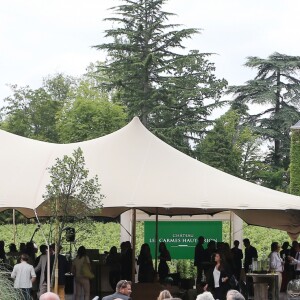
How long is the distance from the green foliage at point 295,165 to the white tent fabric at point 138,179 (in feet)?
101

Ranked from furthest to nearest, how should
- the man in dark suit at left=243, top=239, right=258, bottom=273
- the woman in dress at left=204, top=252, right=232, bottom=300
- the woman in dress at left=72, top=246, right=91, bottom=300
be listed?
1. the man in dark suit at left=243, top=239, right=258, bottom=273
2. the woman in dress at left=72, top=246, right=91, bottom=300
3. the woman in dress at left=204, top=252, right=232, bottom=300

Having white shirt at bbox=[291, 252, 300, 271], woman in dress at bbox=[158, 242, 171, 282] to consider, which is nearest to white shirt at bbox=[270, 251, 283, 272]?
white shirt at bbox=[291, 252, 300, 271]

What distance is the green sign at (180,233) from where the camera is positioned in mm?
26703

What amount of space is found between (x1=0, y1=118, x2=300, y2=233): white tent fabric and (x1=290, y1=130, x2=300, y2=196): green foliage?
3092cm

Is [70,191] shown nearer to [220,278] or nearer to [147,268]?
[220,278]

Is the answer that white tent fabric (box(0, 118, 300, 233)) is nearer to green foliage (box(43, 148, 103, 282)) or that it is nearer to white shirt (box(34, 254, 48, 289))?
green foliage (box(43, 148, 103, 282))

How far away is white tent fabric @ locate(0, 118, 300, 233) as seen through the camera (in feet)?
56.1

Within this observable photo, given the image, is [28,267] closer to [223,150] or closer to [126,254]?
[126,254]

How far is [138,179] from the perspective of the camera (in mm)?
17750

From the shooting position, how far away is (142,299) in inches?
726

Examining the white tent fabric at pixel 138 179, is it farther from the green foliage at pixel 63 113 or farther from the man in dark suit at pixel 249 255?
the green foliage at pixel 63 113

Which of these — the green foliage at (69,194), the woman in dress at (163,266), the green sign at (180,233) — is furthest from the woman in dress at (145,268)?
the green sign at (180,233)

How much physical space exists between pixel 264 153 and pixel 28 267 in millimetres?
45260

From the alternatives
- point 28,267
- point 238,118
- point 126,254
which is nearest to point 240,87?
point 238,118
